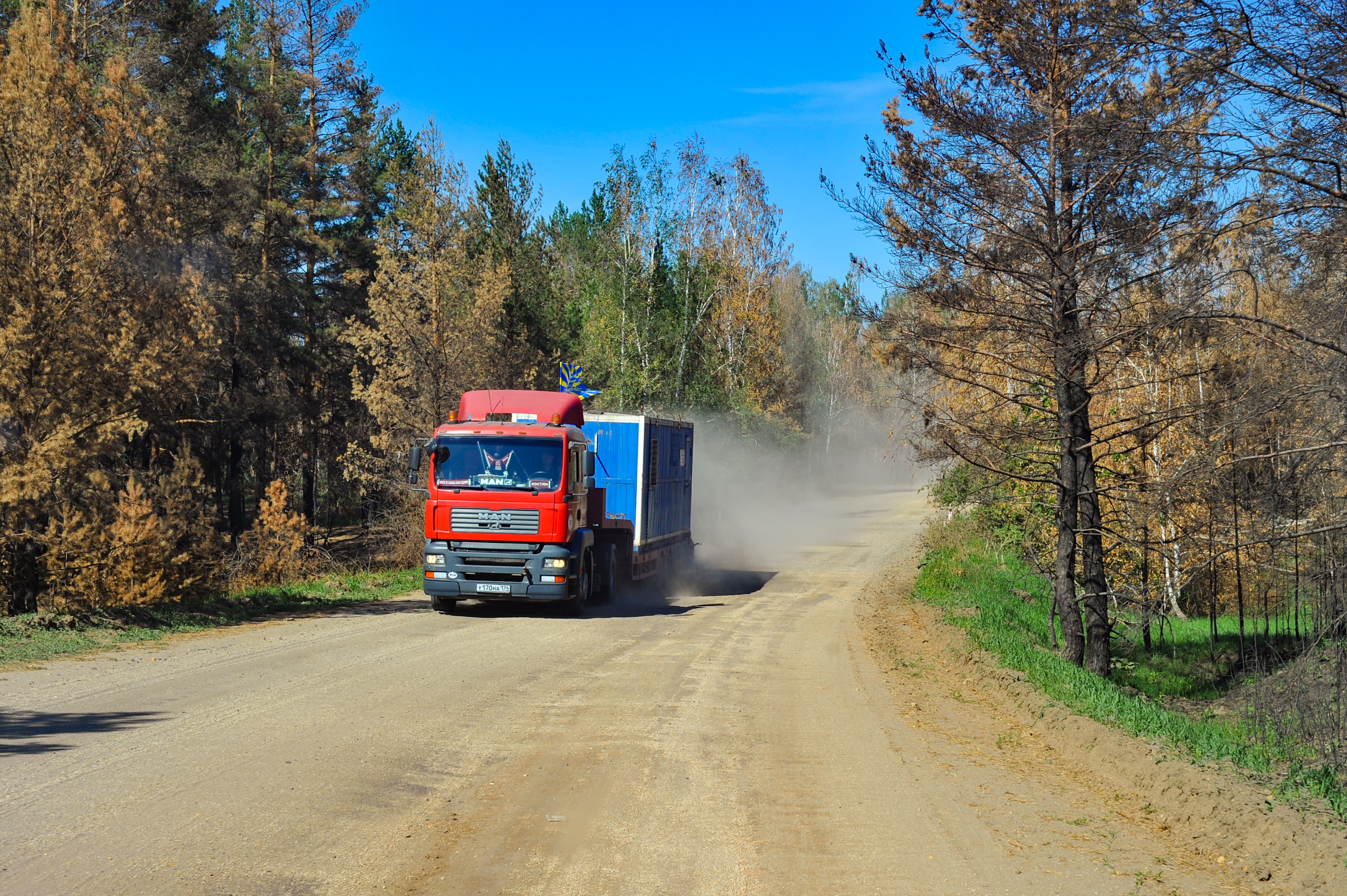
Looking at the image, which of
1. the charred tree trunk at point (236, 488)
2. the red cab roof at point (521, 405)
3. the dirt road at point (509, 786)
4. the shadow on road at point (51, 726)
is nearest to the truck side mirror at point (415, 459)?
the red cab roof at point (521, 405)

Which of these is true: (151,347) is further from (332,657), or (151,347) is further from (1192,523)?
(1192,523)

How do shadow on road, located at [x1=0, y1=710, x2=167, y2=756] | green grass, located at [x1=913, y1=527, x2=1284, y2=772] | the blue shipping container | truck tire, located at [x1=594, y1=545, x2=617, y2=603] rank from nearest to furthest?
shadow on road, located at [x1=0, y1=710, x2=167, y2=756] → green grass, located at [x1=913, y1=527, x2=1284, y2=772] → truck tire, located at [x1=594, y1=545, x2=617, y2=603] → the blue shipping container

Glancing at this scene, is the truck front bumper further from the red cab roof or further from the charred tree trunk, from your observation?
the charred tree trunk

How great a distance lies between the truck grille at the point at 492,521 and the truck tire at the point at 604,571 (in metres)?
2.59

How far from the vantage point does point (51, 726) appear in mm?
7793

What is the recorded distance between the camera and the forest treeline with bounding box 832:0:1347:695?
8.62 m

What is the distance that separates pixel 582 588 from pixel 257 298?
19552 millimetres

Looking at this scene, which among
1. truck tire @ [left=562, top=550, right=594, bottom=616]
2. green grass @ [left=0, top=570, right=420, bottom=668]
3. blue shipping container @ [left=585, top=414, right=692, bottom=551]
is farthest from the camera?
blue shipping container @ [left=585, top=414, right=692, bottom=551]

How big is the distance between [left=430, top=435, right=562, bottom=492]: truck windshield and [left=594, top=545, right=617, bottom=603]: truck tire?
8.68ft

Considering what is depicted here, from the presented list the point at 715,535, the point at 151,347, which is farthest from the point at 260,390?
the point at 151,347

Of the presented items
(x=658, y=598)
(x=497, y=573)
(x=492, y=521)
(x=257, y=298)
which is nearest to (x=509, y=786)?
(x=497, y=573)

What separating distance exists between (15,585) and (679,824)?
1240 centimetres

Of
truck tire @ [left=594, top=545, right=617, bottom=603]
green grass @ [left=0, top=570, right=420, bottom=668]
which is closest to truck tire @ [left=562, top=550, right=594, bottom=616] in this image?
truck tire @ [left=594, top=545, right=617, bottom=603]

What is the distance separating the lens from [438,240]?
2623 cm
